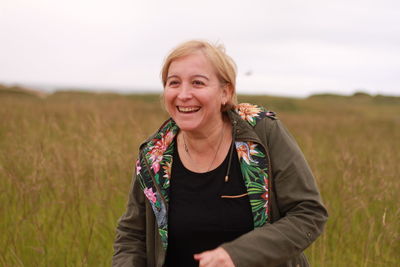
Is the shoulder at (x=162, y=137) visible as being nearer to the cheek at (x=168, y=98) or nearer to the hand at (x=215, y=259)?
the cheek at (x=168, y=98)

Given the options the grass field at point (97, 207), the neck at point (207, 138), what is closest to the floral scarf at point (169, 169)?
the neck at point (207, 138)

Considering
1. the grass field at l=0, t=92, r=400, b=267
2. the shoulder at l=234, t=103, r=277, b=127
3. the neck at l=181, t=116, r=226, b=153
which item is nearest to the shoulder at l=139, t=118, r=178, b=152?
the neck at l=181, t=116, r=226, b=153

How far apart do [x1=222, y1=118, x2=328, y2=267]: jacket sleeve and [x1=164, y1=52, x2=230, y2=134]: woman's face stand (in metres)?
0.26

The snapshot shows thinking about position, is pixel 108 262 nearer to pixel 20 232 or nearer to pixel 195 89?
pixel 20 232

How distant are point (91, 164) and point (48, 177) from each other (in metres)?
0.36

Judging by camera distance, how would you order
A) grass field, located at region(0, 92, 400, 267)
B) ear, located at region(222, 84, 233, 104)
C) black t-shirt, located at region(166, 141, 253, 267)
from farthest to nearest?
grass field, located at region(0, 92, 400, 267), ear, located at region(222, 84, 233, 104), black t-shirt, located at region(166, 141, 253, 267)

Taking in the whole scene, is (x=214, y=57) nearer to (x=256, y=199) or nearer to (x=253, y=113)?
(x=253, y=113)

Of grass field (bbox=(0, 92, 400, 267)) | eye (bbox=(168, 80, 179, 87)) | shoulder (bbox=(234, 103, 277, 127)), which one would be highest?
eye (bbox=(168, 80, 179, 87))

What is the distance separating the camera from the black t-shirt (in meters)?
2.01

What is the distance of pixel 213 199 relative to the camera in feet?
6.70

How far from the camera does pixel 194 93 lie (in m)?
2.04

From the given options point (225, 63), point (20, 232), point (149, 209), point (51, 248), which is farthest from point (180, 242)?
point (20, 232)

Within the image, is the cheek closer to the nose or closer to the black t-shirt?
the nose

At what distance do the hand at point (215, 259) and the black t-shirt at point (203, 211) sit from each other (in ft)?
0.88
